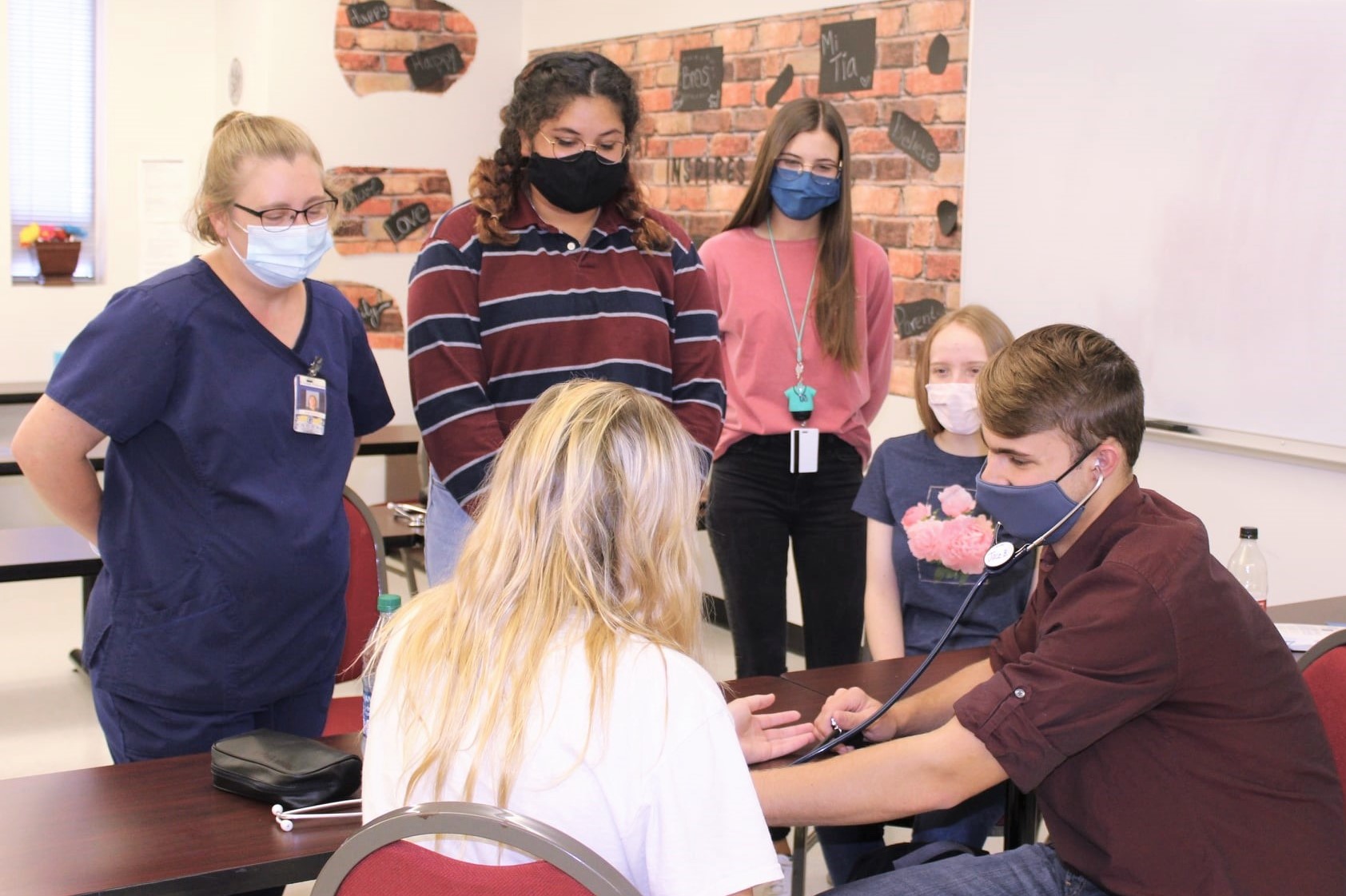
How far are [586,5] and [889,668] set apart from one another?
12.9 ft

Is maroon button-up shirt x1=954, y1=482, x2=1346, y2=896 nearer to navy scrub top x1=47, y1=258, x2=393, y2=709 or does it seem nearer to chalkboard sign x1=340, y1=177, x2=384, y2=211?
navy scrub top x1=47, y1=258, x2=393, y2=709

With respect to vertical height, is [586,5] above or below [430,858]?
above

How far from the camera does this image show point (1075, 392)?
1.56 m

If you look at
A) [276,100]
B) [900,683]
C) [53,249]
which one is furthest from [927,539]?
[53,249]

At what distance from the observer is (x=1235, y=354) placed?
3012mm

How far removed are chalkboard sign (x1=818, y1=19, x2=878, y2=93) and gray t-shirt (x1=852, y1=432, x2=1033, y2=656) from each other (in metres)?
1.94

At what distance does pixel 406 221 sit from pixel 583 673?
464 cm

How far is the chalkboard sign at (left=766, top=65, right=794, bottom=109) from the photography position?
433 cm

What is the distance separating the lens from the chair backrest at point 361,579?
267cm

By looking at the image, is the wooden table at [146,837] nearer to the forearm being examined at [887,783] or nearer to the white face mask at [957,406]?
the forearm being examined at [887,783]

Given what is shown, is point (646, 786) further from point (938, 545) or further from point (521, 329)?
point (938, 545)

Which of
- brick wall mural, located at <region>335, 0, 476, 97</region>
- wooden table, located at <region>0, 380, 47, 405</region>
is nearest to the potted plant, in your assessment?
wooden table, located at <region>0, 380, 47, 405</region>

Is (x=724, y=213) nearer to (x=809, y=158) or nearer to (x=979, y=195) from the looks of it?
(x=979, y=195)

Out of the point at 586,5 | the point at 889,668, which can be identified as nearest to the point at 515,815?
the point at 889,668
